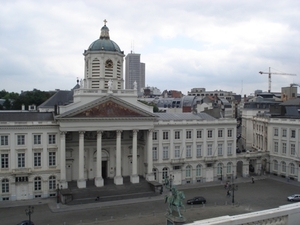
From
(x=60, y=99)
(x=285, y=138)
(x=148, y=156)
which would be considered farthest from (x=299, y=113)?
(x=60, y=99)

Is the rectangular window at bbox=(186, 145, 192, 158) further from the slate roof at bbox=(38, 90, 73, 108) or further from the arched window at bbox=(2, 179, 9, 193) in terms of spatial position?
the arched window at bbox=(2, 179, 9, 193)

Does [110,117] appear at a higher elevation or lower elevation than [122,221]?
higher

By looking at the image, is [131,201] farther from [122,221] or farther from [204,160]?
A: [204,160]

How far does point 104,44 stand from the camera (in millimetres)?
63188

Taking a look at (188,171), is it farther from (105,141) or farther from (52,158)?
(52,158)

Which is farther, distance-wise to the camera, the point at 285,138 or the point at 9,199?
the point at 285,138

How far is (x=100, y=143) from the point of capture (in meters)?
56.9

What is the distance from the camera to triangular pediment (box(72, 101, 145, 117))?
5541cm

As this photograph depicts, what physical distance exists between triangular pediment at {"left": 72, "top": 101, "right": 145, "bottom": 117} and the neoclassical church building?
157mm

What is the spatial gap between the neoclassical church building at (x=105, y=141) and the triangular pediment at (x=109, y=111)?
157mm

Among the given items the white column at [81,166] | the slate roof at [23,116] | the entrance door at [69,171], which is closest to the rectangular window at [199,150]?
the white column at [81,166]

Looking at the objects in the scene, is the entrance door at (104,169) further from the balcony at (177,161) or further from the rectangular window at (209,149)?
the rectangular window at (209,149)

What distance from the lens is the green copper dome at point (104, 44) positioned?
62.9m

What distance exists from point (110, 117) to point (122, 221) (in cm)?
1881
